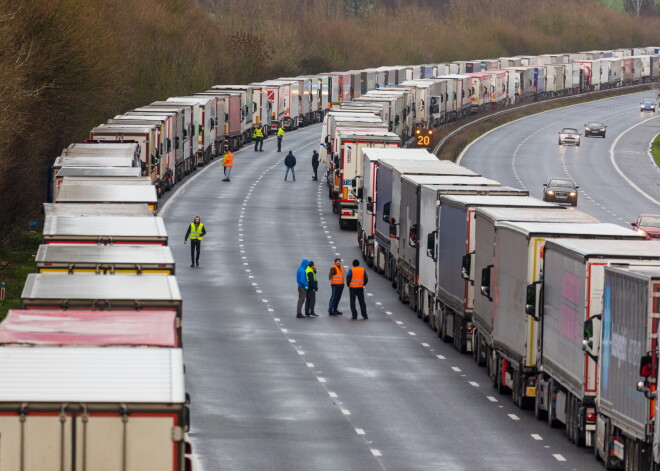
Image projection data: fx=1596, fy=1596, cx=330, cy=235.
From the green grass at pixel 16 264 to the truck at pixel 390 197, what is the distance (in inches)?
389

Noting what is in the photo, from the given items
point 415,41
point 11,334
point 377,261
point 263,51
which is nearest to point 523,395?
point 11,334

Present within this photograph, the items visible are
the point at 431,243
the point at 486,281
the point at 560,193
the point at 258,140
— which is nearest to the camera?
the point at 486,281

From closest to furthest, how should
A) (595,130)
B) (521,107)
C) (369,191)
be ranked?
(369,191) → (595,130) → (521,107)

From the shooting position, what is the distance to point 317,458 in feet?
72.3

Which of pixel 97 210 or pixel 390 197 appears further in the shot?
pixel 390 197

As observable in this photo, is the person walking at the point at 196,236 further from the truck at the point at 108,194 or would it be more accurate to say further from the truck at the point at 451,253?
the truck at the point at 451,253

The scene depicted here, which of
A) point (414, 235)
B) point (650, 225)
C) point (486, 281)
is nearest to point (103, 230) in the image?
point (486, 281)

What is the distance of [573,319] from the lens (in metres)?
23.2

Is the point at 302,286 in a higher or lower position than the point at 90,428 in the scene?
lower

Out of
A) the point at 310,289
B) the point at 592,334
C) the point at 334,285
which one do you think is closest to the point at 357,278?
the point at 334,285

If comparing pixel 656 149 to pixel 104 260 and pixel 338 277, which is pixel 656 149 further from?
pixel 104 260

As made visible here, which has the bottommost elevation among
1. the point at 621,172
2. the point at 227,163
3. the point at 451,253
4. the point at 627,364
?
the point at 621,172

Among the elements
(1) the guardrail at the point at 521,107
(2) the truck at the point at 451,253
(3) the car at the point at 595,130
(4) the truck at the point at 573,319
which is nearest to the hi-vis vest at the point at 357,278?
(2) the truck at the point at 451,253

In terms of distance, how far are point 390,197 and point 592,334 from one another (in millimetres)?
23470
